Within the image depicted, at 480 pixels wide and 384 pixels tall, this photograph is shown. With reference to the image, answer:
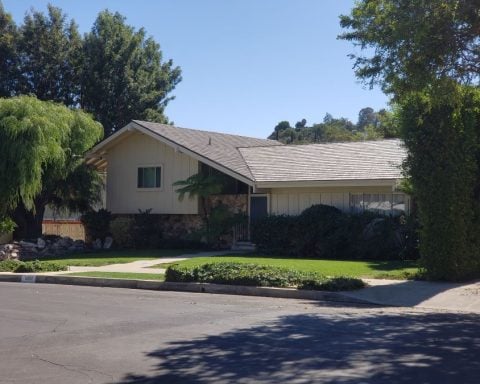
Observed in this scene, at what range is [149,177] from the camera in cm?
2891

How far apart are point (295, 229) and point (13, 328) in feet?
46.3

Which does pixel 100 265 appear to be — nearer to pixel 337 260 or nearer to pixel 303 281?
pixel 337 260

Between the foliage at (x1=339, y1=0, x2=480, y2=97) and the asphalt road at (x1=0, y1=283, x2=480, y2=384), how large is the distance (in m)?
4.56

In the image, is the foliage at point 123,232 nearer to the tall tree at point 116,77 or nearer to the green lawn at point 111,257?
the green lawn at point 111,257

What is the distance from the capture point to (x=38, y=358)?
782 cm

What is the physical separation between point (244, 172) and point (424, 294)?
1257 cm

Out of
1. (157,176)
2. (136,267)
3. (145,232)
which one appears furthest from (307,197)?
(136,267)

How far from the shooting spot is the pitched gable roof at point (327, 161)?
23.5 metres

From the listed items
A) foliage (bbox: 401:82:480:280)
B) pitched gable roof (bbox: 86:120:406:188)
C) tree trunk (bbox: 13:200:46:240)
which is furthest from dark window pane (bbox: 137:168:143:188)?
foliage (bbox: 401:82:480:280)

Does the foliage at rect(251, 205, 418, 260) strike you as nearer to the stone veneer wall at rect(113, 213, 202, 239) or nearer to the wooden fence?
the stone veneer wall at rect(113, 213, 202, 239)

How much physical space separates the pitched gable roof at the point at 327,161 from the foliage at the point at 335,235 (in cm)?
153

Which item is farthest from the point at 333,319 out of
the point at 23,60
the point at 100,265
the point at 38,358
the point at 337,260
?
the point at 23,60

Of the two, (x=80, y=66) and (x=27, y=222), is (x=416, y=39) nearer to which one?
(x=27, y=222)

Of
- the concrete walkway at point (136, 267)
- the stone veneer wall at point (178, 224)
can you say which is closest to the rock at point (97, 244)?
the stone veneer wall at point (178, 224)
